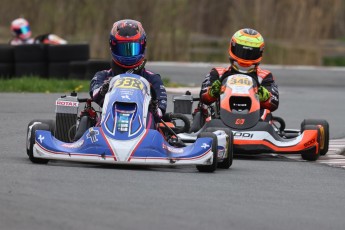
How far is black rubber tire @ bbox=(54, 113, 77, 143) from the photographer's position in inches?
423

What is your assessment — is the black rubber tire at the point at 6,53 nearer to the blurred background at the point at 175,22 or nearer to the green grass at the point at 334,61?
the blurred background at the point at 175,22

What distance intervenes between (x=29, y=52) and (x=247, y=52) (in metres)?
9.73

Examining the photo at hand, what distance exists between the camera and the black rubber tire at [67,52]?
21766mm

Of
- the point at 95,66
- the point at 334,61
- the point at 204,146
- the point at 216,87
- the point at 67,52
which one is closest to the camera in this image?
the point at 204,146

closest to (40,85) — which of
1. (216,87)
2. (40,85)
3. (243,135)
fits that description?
(40,85)

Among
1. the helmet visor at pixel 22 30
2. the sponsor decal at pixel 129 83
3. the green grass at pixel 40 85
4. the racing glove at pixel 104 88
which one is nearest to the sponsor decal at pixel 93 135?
the sponsor decal at pixel 129 83

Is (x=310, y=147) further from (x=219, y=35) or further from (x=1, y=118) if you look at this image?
(x=219, y=35)

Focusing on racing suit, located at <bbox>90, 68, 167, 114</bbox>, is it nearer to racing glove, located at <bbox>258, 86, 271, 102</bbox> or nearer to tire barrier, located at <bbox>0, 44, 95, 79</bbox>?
racing glove, located at <bbox>258, 86, 271, 102</bbox>

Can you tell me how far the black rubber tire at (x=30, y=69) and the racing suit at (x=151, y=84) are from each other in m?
11.3

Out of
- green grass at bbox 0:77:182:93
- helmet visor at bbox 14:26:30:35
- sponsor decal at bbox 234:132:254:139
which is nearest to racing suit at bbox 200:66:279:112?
sponsor decal at bbox 234:132:254:139

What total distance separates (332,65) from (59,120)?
23.3 m

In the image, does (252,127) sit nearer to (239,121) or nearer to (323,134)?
(239,121)

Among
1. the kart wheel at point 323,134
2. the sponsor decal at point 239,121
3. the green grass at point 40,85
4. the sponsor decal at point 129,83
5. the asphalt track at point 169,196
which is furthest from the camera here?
the green grass at point 40,85

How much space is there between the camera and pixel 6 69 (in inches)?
863
